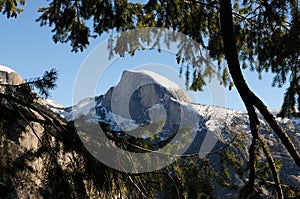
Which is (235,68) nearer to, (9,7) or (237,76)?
(237,76)

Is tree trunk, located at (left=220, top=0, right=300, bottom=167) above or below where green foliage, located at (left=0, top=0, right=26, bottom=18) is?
below

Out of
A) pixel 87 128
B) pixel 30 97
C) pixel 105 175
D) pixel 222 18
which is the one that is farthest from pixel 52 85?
pixel 222 18

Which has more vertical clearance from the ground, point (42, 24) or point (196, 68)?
point (42, 24)

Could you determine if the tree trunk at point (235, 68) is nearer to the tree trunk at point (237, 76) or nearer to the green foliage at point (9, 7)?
the tree trunk at point (237, 76)

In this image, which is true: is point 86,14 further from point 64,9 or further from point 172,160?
point 172,160

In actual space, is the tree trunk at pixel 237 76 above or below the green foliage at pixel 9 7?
below

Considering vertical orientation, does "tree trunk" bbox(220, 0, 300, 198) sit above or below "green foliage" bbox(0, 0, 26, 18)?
below

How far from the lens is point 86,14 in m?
5.60

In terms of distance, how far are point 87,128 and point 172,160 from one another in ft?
3.23

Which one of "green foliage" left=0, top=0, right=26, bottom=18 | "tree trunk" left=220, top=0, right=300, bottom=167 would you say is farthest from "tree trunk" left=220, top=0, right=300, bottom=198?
"green foliage" left=0, top=0, right=26, bottom=18

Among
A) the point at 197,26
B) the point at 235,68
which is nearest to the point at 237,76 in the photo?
the point at 235,68

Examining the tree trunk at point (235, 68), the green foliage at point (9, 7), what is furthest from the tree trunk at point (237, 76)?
the green foliage at point (9, 7)

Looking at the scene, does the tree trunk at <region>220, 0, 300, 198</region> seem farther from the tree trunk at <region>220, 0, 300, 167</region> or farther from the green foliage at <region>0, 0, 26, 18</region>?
the green foliage at <region>0, 0, 26, 18</region>

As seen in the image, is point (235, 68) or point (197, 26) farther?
point (197, 26)
